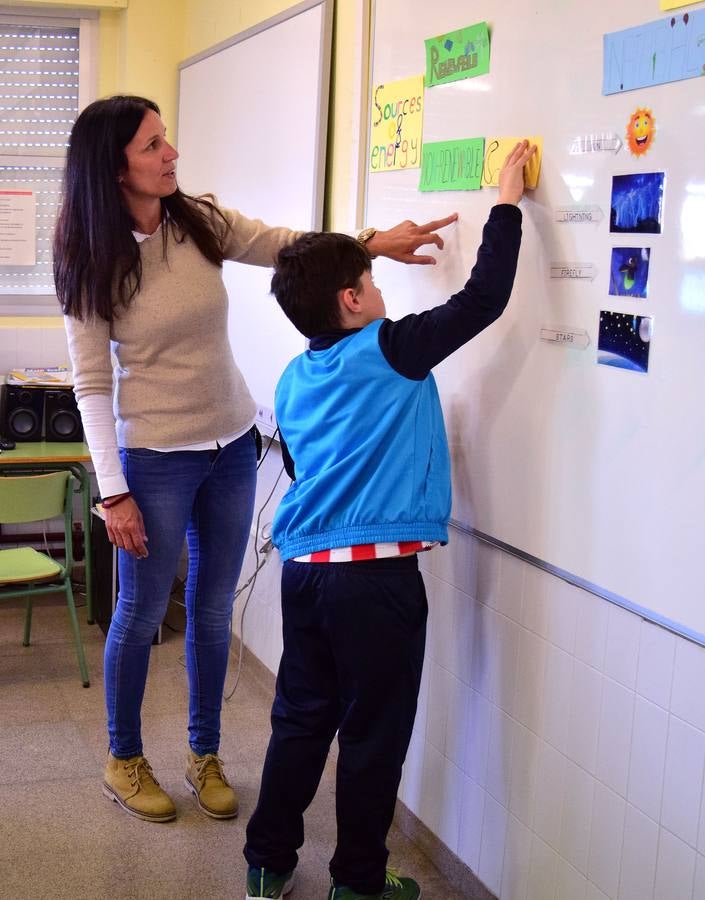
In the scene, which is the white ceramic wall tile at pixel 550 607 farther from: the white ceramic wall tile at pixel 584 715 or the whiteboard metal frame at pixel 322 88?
the whiteboard metal frame at pixel 322 88

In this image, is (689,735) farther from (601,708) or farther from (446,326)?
(446,326)

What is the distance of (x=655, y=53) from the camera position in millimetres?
1595

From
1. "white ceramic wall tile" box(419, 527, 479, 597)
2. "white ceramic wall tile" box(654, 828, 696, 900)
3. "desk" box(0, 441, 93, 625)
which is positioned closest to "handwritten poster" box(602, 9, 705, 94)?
"white ceramic wall tile" box(419, 527, 479, 597)

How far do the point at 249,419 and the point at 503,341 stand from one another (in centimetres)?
73

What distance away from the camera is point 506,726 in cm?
209

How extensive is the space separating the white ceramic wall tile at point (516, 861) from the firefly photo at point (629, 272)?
1029mm

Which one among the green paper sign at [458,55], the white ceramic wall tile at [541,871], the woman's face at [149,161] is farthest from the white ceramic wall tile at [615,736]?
the woman's face at [149,161]

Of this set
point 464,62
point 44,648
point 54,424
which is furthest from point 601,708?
point 54,424

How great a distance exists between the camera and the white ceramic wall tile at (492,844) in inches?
83.0

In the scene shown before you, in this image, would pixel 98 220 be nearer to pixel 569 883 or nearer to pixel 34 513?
pixel 34 513

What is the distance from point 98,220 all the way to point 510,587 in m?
1.13

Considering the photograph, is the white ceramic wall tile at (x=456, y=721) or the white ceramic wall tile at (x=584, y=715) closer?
the white ceramic wall tile at (x=584, y=715)

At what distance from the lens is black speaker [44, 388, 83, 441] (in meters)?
4.00

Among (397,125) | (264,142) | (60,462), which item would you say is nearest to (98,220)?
(397,125)
